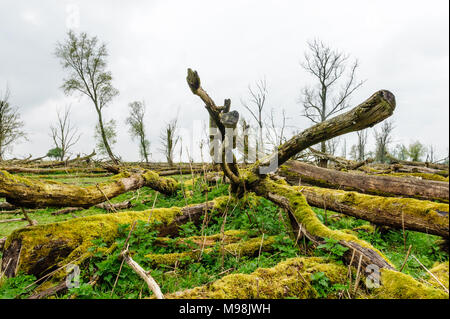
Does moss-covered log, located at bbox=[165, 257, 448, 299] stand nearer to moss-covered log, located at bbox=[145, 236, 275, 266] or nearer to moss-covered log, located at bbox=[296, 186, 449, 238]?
moss-covered log, located at bbox=[296, 186, 449, 238]

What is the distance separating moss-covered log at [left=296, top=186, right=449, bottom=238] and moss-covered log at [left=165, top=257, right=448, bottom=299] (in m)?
0.55

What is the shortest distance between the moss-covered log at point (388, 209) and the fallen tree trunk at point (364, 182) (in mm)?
238

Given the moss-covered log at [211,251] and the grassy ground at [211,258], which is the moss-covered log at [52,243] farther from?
the moss-covered log at [211,251]

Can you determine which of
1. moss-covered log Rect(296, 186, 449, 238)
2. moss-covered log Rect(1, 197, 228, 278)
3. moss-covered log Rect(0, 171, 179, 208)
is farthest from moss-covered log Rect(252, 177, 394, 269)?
moss-covered log Rect(0, 171, 179, 208)

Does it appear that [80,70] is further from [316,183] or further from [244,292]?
[244,292]

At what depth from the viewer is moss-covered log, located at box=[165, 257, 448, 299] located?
6.11 feet

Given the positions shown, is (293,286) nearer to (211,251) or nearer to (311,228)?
(311,228)

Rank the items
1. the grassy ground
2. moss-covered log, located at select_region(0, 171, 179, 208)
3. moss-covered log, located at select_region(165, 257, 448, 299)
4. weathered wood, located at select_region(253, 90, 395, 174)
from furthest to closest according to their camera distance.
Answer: moss-covered log, located at select_region(0, 171, 179, 208) < the grassy ground < weathered wood, located at select_region(253, 90, 395, 174) < moss-covered log, located at select_region(165, 257, 448, 299)

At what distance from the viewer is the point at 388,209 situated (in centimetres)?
330

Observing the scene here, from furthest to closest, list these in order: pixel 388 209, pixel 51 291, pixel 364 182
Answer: pixel 364 182 → pixel 388 209 → pixel 51 291

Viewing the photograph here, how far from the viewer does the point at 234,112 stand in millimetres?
2869

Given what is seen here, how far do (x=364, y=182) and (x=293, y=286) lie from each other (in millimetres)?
3583

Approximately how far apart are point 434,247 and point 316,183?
95.3 inches

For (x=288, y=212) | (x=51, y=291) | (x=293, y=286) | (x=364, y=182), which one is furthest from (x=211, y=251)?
(x=364, y=182)
